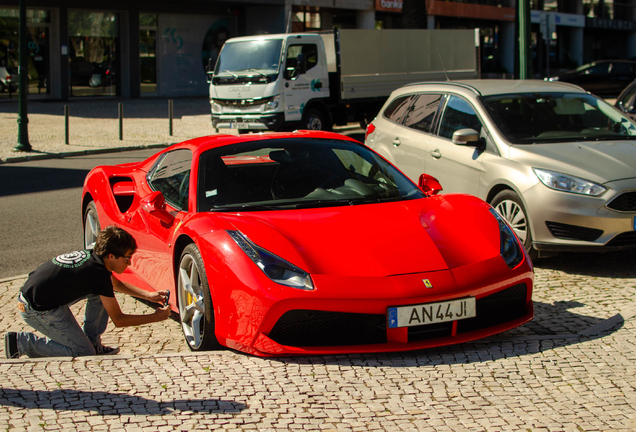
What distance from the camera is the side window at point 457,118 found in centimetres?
749

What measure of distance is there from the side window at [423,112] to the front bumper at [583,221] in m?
2.15

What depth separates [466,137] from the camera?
276 inches

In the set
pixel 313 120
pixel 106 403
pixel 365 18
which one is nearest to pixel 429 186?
pixel 106 403

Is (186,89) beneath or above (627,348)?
above

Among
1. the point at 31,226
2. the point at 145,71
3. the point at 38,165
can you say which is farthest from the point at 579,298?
the point at 145,71

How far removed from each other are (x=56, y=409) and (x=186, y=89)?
33.1 m

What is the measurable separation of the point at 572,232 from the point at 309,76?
12.9m

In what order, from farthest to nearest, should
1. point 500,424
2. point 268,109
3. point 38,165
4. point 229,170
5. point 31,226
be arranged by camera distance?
point 268,109
point 38,165
point 31,226
point 229,170
point 500,424

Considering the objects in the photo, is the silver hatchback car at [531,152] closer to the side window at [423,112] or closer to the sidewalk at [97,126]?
the side window at [423,112]

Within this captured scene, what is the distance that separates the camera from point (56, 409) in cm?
338

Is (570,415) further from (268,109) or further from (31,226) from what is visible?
(268,109)

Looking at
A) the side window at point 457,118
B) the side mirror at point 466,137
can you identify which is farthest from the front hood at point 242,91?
the side mirror at point 466,137

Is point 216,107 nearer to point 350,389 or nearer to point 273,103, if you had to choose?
point 273,103

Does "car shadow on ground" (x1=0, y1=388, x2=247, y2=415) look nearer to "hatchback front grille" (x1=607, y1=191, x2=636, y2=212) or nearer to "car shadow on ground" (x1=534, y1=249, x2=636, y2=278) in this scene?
"hatchback front grille" (x1=607, y1=191, x2=636, y2=212)
